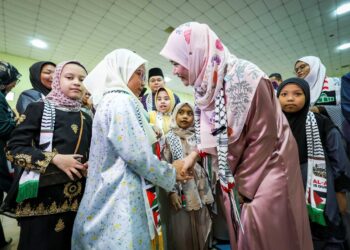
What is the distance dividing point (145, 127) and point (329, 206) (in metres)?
1.41

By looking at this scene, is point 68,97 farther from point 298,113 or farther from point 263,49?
point 263,49

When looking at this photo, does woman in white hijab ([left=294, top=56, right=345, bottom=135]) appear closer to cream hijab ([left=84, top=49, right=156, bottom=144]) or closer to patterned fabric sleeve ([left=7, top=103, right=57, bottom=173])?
cream hijab ([left=84, top=49, right=156, bottom=144])

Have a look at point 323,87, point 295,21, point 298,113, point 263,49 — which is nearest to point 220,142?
point 298,113

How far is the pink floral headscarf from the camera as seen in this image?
2.60 feet

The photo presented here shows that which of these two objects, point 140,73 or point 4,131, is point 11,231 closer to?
point 4,131

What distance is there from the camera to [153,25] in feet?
15.1

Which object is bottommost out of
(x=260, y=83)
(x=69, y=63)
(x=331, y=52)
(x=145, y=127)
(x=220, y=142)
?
(x=220, y=142)

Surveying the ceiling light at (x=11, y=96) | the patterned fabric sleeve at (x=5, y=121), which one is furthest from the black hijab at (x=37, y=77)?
the ceiling light at (x=11, y=96)

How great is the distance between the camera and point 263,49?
6.28 m

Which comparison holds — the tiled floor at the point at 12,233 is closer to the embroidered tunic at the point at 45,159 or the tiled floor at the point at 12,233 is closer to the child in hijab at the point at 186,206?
the child in hijab at the point at 186,206

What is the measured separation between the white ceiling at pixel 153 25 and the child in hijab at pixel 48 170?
363cm

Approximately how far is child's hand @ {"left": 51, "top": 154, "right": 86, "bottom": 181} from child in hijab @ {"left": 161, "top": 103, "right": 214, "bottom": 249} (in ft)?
3.06

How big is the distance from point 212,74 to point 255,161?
456mm

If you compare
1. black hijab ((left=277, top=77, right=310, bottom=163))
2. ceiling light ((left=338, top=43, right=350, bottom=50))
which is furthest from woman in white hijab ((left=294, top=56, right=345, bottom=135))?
ceiling light ((left=338, top=43, right=350, bottom=50))
